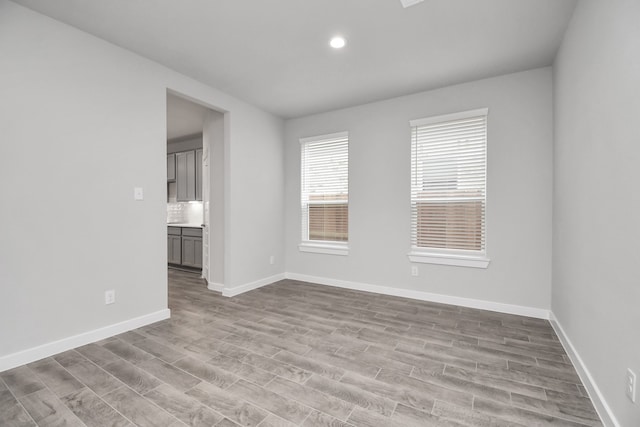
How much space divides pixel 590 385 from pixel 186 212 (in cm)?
701

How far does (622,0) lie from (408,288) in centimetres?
332

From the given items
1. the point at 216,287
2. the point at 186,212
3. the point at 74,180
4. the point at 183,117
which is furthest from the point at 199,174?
the point at 74,180

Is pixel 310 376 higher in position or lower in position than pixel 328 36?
lower

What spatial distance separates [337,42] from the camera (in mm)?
2801

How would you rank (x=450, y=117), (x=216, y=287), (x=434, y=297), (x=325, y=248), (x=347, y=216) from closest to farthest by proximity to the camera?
(x=450, y=117) → (x=434, y=297) → (x=216, y=287) → (x=347, y=216) → (x=325, y=248)

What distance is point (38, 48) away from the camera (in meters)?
2.38

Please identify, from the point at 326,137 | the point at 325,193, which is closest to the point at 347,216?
the point at 325,193

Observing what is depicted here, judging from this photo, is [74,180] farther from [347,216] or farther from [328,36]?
[347,216]

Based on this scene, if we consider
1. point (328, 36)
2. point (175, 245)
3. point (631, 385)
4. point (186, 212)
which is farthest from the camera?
point (186, 212)

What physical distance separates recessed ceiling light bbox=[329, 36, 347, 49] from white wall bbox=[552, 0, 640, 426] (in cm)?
176

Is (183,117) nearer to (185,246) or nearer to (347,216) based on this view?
(185,246)

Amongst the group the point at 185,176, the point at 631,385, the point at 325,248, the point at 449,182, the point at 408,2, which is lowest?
the point at 631,385

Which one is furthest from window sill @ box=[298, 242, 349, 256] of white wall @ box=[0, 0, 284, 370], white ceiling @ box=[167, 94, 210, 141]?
white ceiling @ box=[167, 94, 210, 141]

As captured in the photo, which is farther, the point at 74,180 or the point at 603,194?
the point at 74,180
